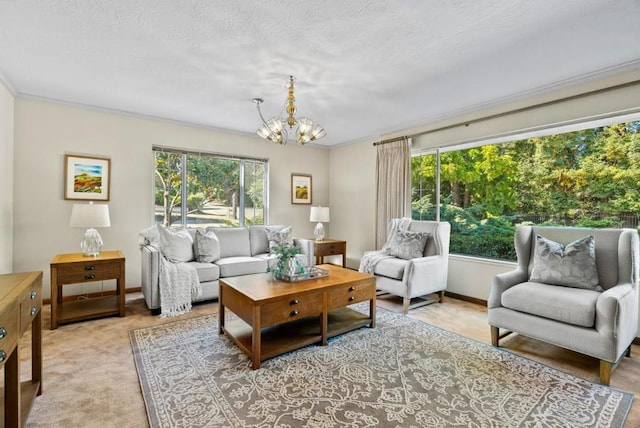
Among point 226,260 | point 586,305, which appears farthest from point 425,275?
point 226,260

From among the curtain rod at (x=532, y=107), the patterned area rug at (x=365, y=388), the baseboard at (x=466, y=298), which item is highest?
the curtain rod at (x=532, y=107)

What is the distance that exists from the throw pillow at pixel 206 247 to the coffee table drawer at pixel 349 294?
1.85 metres

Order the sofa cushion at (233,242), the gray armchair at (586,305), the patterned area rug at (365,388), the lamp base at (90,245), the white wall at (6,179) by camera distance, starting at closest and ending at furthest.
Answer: the patterned area rug at (365,388)
the gray armchair at (586,305)
the white wall at (6,179)
the lamp base at (90,245)
the sofa cushion at (233,242)

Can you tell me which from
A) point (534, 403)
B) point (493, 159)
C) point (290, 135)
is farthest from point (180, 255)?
point (493, 159)

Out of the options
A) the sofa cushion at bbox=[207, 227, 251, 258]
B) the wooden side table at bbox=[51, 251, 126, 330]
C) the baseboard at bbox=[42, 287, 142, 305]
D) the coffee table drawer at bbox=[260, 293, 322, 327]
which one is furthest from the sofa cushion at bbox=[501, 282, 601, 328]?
the baseboard at bbox=[42, 287, 142, 305]

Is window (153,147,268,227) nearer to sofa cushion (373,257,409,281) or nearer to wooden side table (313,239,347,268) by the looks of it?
wooden side table (313,239,347,268)

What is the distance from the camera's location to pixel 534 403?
6.14 feet

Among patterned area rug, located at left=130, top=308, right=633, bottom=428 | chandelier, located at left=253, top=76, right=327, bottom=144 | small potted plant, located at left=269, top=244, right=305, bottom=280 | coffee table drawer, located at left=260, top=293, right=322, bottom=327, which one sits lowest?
patterned area rug, located at left=130, top=308, right=633, bottom=428

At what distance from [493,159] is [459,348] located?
2500 mm

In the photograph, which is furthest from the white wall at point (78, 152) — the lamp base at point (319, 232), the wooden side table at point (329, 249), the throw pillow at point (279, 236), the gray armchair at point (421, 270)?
the gray armchair at point (421, 270)

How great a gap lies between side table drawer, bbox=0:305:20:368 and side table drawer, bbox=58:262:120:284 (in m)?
1.97

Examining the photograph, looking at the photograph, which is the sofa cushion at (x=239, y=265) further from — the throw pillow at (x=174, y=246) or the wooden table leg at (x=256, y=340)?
the wooden table leg at (x=256, y=340)

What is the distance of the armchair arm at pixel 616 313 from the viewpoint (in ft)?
6.69

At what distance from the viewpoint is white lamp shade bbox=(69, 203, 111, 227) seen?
3.23 meters
